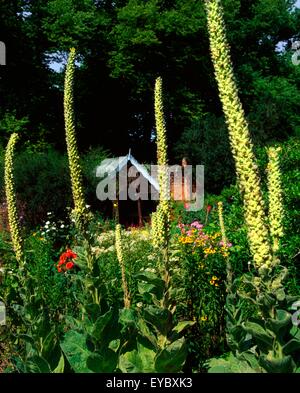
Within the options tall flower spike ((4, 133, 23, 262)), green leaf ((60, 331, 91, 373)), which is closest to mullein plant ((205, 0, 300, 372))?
green leaf ((60, 331, 91, 373))

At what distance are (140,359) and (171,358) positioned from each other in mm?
331

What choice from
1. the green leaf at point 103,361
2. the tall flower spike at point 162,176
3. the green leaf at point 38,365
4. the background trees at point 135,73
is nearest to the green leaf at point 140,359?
the green leaf at point 103,361

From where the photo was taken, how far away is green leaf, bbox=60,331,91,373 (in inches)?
150

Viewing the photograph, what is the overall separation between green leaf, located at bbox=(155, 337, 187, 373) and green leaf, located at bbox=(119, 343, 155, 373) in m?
0.18

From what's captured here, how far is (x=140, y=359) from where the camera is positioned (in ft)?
12.6

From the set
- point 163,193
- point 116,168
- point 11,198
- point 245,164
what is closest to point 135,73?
point 116,168

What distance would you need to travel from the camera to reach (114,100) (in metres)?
36.2

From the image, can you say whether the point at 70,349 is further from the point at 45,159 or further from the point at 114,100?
the point at 114,100

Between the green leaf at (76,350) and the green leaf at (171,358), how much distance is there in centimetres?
49

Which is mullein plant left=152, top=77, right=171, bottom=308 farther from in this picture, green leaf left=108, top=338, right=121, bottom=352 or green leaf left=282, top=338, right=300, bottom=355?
green leaf left=282, top=338, right=300, bottom=355

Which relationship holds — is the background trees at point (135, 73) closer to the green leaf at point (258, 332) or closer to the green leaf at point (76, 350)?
the green leaf at point (76, 350)

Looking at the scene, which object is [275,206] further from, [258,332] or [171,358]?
[171,358]

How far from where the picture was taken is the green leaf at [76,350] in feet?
12.5
